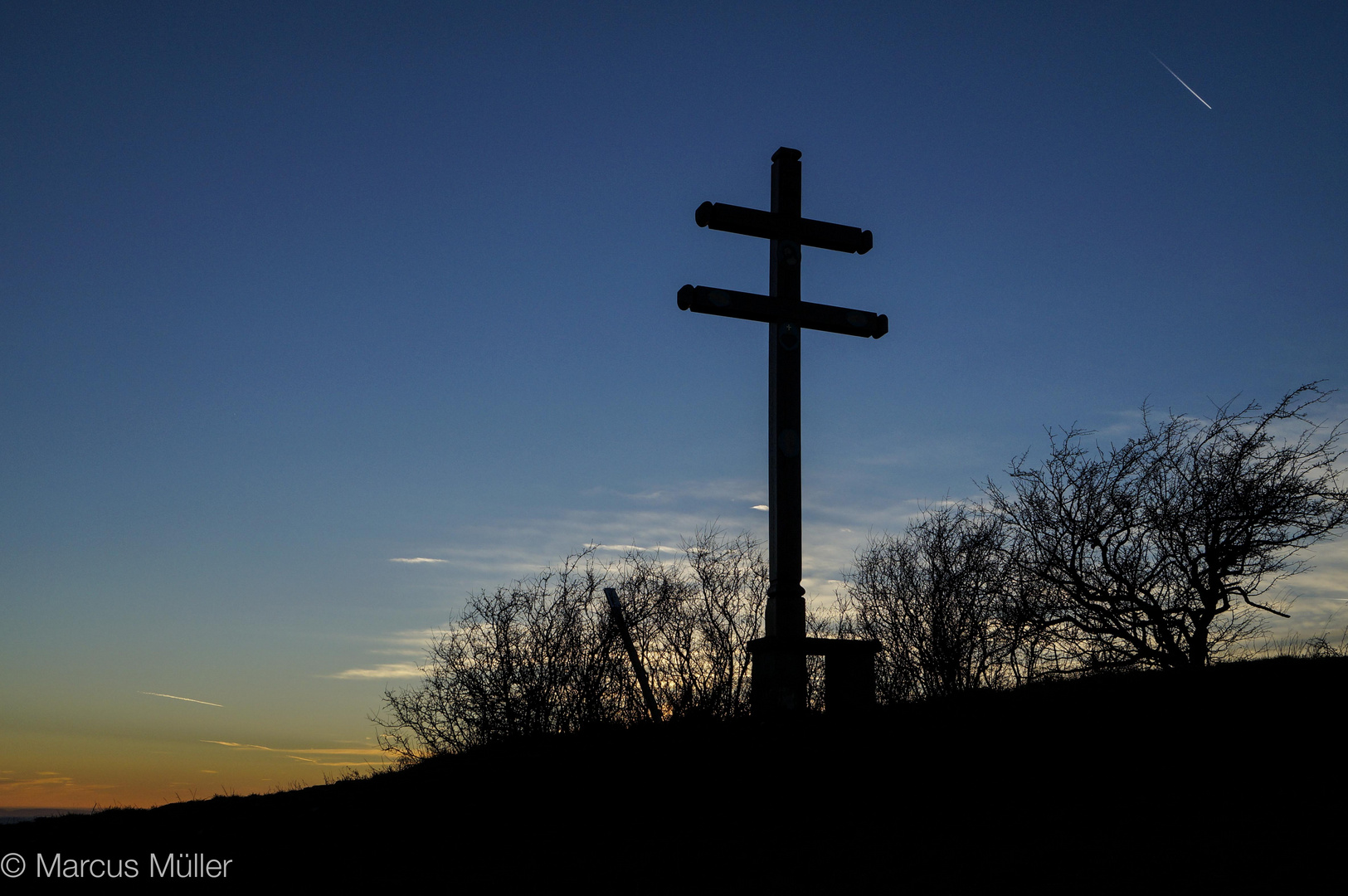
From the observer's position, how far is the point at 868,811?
18.5 ft

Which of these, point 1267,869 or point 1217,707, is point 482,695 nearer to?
point 1217,707

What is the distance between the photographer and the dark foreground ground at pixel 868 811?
4711 millimetres

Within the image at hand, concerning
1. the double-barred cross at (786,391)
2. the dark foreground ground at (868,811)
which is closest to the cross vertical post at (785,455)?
the double-barred cross at (786,391)

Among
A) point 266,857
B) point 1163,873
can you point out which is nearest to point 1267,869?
point 1163,873

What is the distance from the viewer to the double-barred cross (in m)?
7.98

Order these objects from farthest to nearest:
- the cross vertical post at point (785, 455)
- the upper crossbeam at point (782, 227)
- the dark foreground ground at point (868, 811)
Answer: the upper crossbeam at point (782, 227) → the cross vertical post at point (785, 455) → the dark foreground ground at point (868, 811)

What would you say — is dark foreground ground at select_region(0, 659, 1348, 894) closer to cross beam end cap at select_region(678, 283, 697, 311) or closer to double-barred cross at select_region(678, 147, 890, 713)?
double-barred cross at select_region(678, 147, 890, 713)

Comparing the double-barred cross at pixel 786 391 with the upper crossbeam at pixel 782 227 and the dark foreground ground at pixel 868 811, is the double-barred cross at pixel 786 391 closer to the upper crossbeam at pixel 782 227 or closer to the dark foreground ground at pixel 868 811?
the upper crossbeam at pixel 782 227

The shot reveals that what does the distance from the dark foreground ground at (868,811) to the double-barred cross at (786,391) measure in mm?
730

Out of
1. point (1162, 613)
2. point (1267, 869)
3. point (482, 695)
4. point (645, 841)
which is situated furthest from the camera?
point (482, 695)

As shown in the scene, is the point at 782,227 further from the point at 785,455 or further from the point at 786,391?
the point at 785,455

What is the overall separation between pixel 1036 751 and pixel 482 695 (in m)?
16.3

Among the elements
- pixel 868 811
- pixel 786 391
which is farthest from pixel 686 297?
pixel 868 811

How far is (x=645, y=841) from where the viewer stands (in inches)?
218
